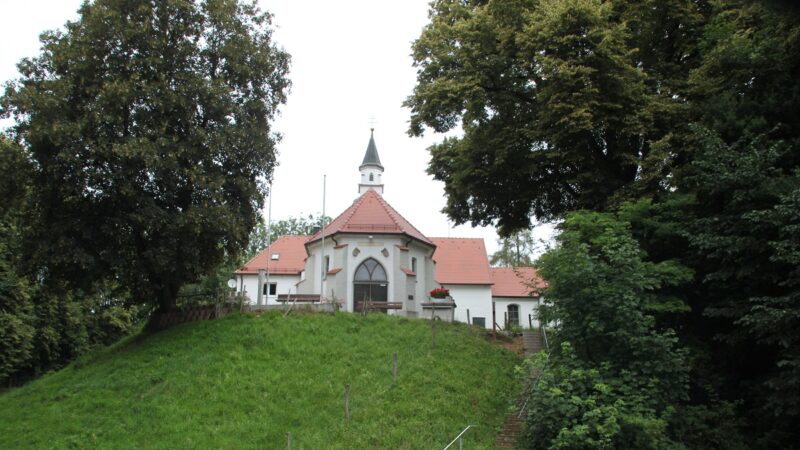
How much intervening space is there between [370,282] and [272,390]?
13.8 metres

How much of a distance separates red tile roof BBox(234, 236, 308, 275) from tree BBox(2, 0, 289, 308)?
23.0 m

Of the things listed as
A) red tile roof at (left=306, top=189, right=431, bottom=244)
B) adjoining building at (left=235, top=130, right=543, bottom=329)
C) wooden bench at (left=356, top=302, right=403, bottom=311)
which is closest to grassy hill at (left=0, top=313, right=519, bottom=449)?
wooden bench at (left=356, top=302, right=403, bottom=311)

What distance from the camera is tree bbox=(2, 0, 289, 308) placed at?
71.0ft

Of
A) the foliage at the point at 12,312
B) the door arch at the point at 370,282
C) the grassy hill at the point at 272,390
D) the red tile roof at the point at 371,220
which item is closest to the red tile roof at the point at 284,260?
the red tile roof at the point at 371,220

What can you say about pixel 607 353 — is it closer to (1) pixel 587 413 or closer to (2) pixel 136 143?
(1) pixel 587 413

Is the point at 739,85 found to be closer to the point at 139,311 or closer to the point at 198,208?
the point at 198,208

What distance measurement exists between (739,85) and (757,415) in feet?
27.5

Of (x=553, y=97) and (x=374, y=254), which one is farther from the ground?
(x=553, y=97)

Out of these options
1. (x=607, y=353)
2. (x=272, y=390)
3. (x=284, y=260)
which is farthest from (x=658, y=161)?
(x=284, y=260)

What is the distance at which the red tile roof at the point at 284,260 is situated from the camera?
4809 cm

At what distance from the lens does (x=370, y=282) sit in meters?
32.2

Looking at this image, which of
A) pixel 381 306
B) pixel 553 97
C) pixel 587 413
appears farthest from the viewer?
pixel 381 306

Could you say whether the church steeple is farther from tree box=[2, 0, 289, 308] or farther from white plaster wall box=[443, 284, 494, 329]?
tree box=[2, 0, 289, 308]

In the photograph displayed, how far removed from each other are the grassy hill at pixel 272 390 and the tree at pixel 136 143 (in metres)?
3.39
